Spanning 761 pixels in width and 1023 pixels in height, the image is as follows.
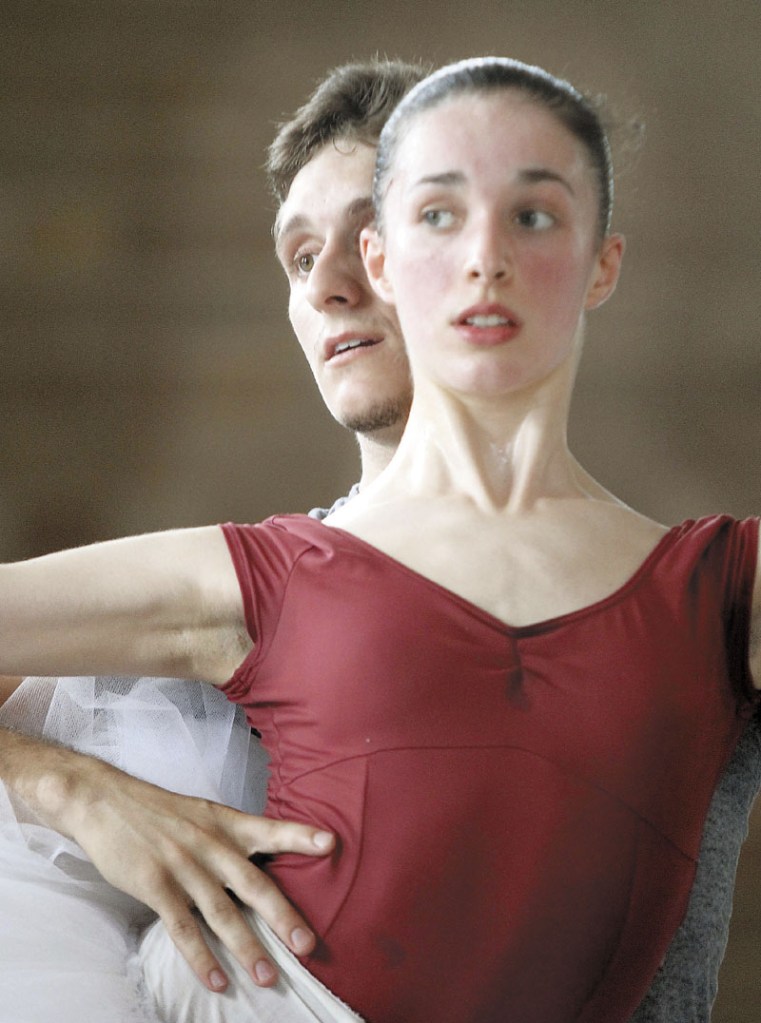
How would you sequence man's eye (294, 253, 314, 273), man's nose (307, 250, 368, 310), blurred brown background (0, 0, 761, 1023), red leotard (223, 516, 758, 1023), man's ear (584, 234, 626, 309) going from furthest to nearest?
blurred brown background (0, 0, 761, 1023)
man's eye (294, 253, 314, 273)
man's nose (307, 250, 368, 310)
man's ear (584, 234, 626, 309)
red leotard (223, 516, 758, 1023)

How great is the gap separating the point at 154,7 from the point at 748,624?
156cm

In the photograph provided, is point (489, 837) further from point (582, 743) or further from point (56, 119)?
point (56, 119)

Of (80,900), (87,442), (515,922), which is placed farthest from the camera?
(87,442)

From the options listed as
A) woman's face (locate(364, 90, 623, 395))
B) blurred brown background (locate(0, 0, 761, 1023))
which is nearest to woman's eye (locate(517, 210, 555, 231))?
woman's face (locate(364, 90, 623, 395))

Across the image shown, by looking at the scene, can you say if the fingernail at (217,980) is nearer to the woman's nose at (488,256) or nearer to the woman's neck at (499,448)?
the woman's neck at (499,448)

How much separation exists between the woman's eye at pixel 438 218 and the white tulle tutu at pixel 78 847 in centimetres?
36

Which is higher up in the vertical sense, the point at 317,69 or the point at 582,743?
the point at 317,69

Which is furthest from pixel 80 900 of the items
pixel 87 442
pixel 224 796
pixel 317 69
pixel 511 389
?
pixel 317 69

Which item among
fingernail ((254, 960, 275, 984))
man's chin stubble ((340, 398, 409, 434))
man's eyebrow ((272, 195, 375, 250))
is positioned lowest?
fingernail ((254, 960, 275, 984))

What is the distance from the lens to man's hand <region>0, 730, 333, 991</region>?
784mm

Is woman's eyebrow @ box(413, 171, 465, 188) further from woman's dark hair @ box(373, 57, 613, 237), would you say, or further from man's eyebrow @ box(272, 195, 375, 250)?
man's eyebrow @ box(272, 195, 375, 250)

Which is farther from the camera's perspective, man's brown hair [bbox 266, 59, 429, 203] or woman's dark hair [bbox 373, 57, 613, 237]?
man's brown hair [bbox 266, 59, 429, 203]

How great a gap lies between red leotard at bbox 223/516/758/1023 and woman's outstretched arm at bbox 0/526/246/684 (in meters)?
0.05

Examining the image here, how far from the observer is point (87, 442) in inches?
77.9
